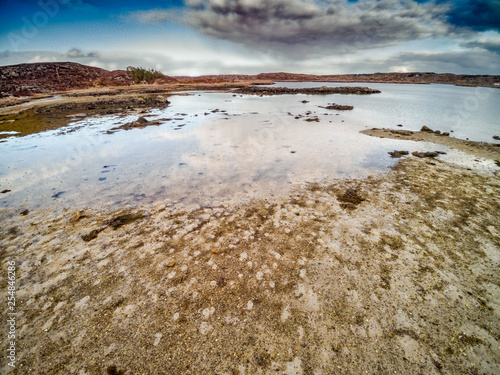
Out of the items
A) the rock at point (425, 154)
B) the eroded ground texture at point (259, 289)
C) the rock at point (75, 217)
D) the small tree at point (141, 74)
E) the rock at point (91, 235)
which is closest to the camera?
the eroded ground texture at point (259, 289)

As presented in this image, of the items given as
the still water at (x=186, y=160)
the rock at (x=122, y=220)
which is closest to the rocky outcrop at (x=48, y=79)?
the still water at (x=186, y=160)

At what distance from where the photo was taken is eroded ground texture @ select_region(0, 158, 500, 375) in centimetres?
347

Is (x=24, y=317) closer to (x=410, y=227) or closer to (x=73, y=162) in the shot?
(x=410, y=227)

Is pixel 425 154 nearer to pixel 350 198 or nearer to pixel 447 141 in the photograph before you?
pixel 447 141

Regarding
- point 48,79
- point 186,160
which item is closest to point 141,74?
point 48,79

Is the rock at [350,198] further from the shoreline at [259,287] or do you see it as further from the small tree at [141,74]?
the small tree at [141,74]

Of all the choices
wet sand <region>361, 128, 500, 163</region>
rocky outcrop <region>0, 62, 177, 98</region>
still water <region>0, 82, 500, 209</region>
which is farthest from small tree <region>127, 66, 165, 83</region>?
wet sand <region>361, 128, 500, 163</region>

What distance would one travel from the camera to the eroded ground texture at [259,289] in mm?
3467

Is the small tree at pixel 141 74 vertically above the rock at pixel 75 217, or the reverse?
the small tree at pixel 141 74

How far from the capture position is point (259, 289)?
463 centimetres

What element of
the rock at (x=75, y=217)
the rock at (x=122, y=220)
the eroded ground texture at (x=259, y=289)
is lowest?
the eroded ground texture at (x=259, y=289)

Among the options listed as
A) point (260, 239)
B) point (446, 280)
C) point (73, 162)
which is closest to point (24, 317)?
point (260, 239)

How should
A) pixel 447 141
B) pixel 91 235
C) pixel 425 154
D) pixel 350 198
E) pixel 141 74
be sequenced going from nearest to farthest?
pixel 91 235, pixel 350 198, pixel 425 154, pixel 447 141, pixel 141 74

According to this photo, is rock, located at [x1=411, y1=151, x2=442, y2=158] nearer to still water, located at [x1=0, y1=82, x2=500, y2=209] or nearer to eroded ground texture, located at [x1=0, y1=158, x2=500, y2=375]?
still water, located at [x1=0, y1=82, x2=500, y2=209]
